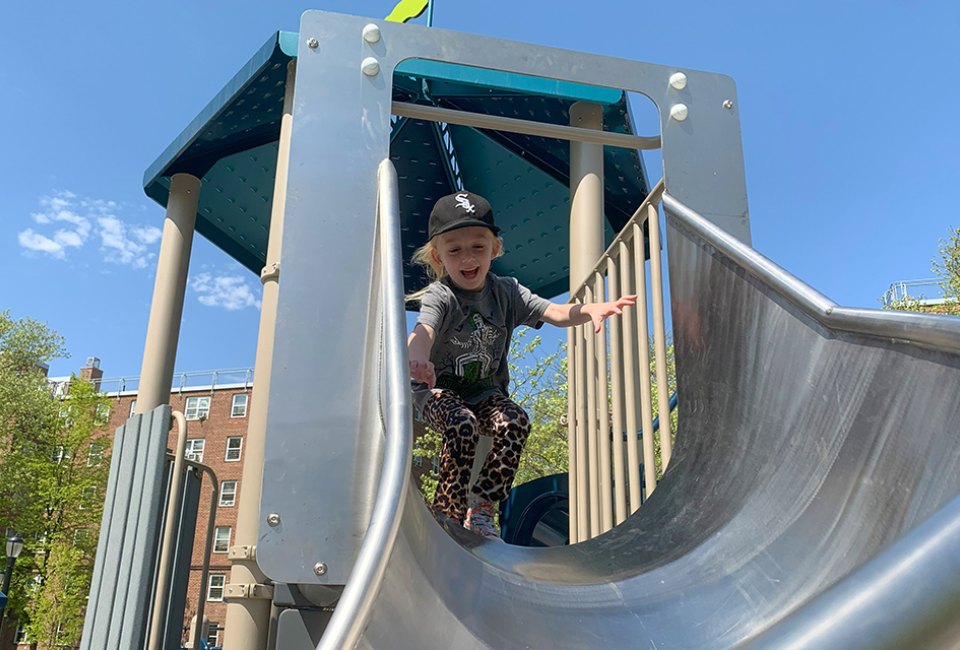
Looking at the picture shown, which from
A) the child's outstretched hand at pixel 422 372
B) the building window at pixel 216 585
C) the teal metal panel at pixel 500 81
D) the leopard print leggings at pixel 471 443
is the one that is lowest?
the building window at pixel 216 585

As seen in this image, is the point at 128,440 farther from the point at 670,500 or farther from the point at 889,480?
the point at 889,480

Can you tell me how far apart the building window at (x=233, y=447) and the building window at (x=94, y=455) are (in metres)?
10.5

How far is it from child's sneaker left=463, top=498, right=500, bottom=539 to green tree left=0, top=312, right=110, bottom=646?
15.0 metres

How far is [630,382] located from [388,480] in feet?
5.03

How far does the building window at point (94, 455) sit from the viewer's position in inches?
630

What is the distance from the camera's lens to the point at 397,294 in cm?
117

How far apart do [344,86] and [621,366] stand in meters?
1.37

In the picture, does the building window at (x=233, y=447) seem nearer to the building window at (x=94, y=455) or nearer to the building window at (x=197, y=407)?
the building window at (x=197, y=407)

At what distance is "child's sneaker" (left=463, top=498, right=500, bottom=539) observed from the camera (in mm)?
2018

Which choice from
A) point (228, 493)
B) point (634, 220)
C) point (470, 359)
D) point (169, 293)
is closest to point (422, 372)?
point (470, 359)

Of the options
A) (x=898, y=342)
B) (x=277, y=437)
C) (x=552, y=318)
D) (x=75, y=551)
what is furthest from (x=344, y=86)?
(x=75, y=551)

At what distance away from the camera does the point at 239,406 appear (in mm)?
27703

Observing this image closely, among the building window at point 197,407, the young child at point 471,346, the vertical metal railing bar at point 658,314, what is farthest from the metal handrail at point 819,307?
the building window at point 197,407

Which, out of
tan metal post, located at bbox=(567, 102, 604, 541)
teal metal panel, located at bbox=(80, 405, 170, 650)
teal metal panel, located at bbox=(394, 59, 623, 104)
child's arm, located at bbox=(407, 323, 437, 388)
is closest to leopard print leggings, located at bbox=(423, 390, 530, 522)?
child's arm, located at bbox=(407, 323, 437, 388)
